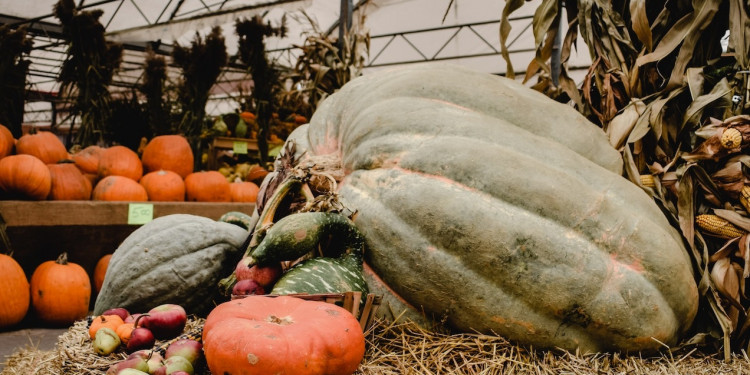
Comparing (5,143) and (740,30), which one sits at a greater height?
(740,30)

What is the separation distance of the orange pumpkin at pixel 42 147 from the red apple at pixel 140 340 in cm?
278

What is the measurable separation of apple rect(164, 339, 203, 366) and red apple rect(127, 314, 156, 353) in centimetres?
18

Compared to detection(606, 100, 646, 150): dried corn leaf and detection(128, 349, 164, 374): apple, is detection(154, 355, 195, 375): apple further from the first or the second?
detection(606, 100, 646, 150): dried corn leaf

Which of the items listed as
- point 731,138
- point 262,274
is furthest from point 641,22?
point 262,274

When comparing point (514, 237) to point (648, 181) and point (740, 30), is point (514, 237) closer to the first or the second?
point (648, 181)

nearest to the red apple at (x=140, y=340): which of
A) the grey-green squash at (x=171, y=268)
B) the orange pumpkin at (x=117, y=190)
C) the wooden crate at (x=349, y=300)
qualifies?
the wooden crate at (x=349, y=300)

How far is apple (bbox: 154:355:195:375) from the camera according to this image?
4.17 feet

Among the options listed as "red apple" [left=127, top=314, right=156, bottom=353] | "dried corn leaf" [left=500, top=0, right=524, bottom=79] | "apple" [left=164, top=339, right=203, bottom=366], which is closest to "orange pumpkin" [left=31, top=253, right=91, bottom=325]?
"red apple" [left=127, top=314, right=156, bottom=353]

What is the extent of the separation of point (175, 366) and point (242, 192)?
3421mm

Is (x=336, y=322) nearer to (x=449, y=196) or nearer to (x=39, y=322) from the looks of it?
(x=449, y=196)

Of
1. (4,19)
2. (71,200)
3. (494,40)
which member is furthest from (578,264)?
(4,19)

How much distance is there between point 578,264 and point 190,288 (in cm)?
144

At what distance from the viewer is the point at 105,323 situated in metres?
1.67

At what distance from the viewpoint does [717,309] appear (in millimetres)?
1767
